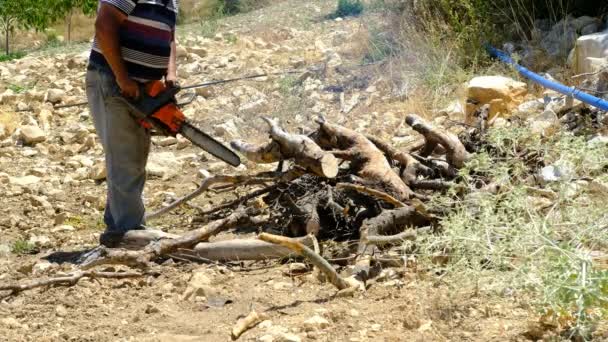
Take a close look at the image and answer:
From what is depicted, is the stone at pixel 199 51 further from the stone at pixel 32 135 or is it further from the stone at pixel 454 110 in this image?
the stone at pixel 454 110

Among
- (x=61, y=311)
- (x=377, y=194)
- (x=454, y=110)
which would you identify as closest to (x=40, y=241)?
(x=61, y=311)

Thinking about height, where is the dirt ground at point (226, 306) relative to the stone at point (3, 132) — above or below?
above

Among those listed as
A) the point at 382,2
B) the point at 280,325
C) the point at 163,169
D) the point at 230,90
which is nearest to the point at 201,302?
the point at 280,325

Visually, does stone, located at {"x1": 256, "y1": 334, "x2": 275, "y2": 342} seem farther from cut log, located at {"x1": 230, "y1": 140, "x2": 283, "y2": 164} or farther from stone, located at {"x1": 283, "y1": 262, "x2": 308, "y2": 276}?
cut log, located at {"x1": 230, "y1": 140, "x2": 283, "y2": 164}

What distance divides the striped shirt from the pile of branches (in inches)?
26.3

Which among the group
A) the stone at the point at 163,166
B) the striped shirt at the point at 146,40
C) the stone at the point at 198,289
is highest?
the striped shirt at the point at 146,40

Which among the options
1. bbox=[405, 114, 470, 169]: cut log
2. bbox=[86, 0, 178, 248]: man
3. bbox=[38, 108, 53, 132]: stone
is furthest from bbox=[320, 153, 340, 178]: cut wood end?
bbox=[38, 108, 53, 132]: stone

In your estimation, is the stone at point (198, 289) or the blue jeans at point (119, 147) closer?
the stone at point (198, 289)

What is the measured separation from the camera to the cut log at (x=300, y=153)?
452cm

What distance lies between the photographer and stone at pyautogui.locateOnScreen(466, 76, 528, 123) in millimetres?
6414

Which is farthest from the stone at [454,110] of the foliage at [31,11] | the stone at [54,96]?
the foliage at [31,11]

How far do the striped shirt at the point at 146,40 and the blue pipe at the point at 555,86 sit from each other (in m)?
2.50

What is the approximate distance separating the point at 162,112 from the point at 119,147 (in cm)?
34

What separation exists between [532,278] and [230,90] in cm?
712
